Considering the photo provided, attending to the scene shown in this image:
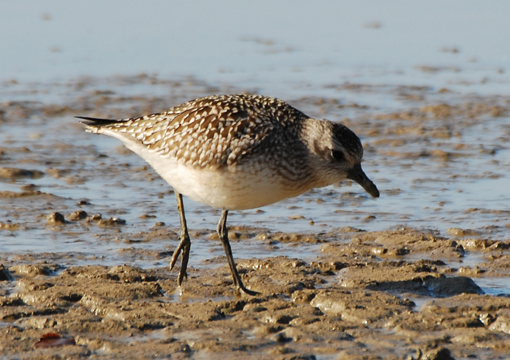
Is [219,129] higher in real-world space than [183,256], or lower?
higher

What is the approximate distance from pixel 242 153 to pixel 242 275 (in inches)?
47.3

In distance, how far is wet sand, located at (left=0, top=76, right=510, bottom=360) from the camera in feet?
19.8

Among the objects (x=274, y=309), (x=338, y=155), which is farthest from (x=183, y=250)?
(x=338, y=155)

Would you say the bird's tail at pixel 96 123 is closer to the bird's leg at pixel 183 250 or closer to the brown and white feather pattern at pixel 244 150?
the brown and white feather pattern at pixel 244 150

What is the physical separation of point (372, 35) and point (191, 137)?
13.5 m

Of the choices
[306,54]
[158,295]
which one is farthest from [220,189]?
[306,54]

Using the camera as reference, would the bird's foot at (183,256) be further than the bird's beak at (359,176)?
No

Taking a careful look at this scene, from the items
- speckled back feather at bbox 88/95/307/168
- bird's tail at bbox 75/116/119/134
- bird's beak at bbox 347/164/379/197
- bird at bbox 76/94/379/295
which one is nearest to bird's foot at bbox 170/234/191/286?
bird at bbox 76/94/379/295

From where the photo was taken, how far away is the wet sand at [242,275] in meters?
6.02

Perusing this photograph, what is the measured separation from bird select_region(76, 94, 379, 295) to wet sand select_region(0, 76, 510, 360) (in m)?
0.56

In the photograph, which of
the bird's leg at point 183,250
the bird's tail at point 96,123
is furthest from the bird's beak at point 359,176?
the bird's tail at point 96,123

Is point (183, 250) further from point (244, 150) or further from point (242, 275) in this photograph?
point (244, 150)

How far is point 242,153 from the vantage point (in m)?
7.11

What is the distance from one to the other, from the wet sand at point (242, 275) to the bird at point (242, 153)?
56cm
